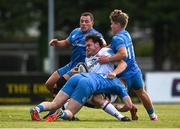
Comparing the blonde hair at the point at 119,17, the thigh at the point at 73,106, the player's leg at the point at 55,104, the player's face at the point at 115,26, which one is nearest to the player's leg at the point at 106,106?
the thigh at the point at 73,106

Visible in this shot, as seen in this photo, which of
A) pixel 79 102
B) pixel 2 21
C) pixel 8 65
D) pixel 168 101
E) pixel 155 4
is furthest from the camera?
pixel 8 65

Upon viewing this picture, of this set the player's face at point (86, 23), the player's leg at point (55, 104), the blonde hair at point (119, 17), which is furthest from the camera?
the player's face at point (86, 23)

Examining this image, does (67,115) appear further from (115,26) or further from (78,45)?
(78,45)

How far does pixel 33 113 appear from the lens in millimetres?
15117

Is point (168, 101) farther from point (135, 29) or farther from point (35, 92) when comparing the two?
point (135, 29)

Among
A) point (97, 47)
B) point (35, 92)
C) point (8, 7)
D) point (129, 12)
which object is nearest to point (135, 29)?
point (129, 12)

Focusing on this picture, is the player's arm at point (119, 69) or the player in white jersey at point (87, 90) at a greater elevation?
the player's arm at point (119, 69)

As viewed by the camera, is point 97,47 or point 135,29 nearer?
point 97,47

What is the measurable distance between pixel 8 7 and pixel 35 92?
2202cm

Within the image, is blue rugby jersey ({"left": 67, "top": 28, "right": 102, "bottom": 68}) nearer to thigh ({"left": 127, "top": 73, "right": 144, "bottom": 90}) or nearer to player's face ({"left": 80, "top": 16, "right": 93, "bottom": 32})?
player's face ({"left": 80, "top": 16, "right": 93, "bottom": 32})

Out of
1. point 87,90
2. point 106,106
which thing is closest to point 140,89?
point 106,106

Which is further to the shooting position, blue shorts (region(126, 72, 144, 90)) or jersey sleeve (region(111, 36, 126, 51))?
blue shorts (region(126, 72, 144, 90))

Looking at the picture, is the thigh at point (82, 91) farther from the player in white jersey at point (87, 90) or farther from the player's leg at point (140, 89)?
the player's leg at point (140, 89)

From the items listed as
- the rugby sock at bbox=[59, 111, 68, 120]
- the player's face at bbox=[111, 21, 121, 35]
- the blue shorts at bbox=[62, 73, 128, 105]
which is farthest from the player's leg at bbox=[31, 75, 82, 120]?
the player's face at bbox=[111, 21, 121, 35]
